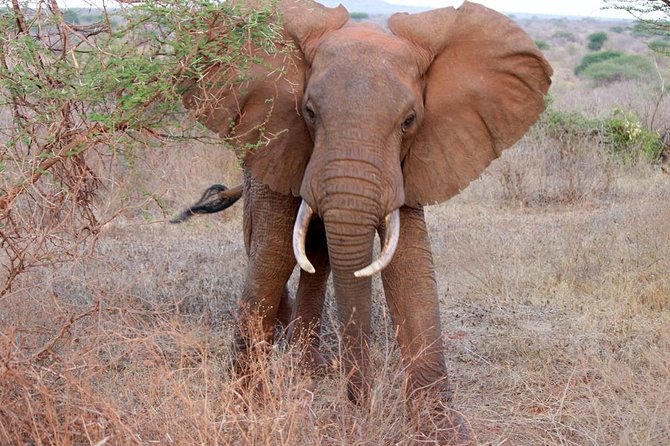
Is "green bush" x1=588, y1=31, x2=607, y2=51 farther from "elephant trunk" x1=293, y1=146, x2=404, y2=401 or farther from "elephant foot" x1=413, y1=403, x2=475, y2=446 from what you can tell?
"elephant trunk" x1=293, y1=146, x2=404, y2=401

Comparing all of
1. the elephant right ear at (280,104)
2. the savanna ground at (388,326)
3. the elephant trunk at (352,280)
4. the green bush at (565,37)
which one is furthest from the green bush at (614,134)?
the green bush at (565,37)

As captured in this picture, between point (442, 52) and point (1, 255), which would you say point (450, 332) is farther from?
point (1, 255)

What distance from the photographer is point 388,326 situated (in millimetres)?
5984

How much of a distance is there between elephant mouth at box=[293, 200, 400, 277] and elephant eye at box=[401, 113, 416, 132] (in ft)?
1.29

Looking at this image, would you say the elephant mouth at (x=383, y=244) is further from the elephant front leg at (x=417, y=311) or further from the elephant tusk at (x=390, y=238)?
the elephant front leg at (x=417, y=311)

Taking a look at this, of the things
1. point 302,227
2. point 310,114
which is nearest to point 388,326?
point 302,227

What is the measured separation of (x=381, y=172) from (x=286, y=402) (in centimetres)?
121

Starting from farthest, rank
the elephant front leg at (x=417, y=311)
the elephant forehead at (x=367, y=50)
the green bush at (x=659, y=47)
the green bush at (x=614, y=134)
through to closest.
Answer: the green bush at (x=614, y=134)
the green bush at (x=659, y=47)
the elephant front leg at (x=417, y=311)
the elephant forehead at (x=367, y=50)

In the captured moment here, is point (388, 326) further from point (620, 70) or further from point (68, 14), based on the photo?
point (620, 70)

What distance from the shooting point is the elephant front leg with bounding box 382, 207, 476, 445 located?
4629 mm

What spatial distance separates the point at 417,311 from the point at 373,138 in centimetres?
97

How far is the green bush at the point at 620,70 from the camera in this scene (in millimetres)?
27578

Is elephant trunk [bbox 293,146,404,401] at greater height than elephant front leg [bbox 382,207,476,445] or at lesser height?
greater

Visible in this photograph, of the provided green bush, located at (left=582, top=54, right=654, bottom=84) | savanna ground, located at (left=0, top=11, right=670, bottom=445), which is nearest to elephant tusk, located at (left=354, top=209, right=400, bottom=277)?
savanna ground, located at (left=0, top=11, right=670, bottom=445)
